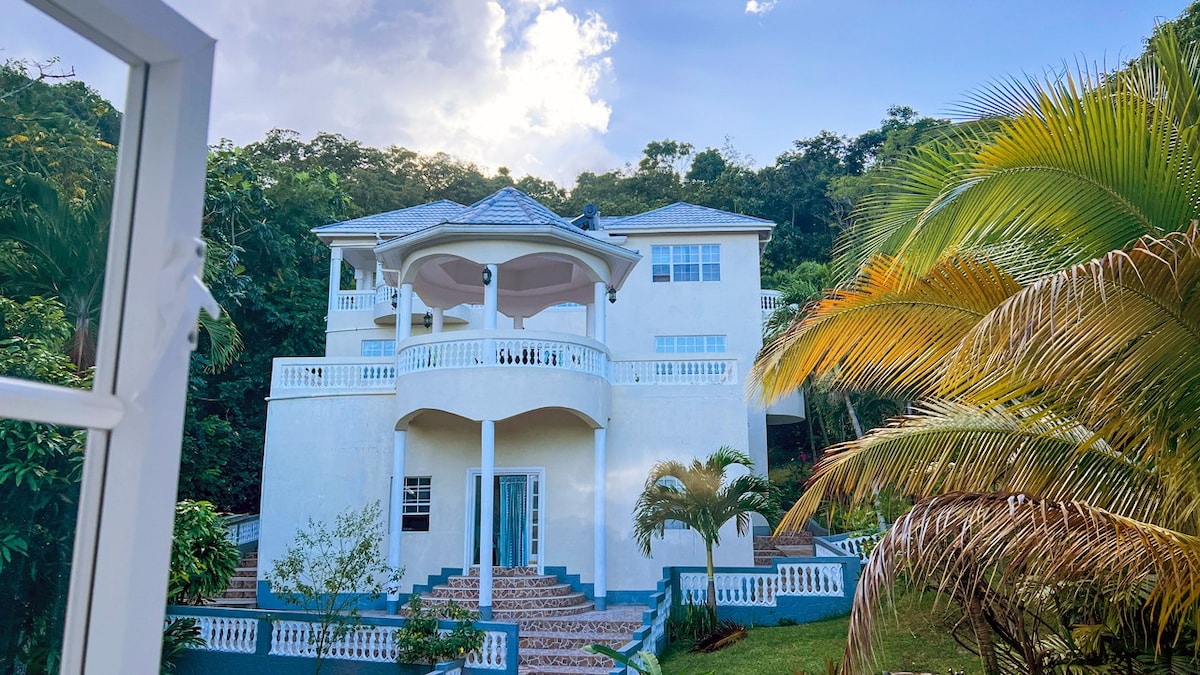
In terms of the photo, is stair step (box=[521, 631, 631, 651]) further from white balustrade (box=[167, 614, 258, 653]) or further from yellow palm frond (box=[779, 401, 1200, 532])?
yellow palm frond (box=[779, 401, 1200, 532])

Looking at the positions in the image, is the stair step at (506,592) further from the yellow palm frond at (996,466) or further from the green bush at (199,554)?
the yellow palm frond at (996,466)

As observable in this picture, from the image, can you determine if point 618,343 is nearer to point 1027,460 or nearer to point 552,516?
point 552,516

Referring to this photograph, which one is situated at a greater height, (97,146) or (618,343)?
(618,343)

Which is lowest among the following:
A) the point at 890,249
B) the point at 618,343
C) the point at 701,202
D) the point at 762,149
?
the point at 890,249

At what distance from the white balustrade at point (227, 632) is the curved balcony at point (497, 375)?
440 centimetres

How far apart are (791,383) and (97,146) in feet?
18.1

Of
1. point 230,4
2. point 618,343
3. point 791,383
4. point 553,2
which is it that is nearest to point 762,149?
point 618,343

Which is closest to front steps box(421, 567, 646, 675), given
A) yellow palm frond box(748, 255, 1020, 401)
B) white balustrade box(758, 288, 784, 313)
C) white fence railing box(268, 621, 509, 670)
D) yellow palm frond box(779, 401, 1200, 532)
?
white fence railing box(268, 621, 509, 670)

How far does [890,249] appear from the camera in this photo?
19.7 ft

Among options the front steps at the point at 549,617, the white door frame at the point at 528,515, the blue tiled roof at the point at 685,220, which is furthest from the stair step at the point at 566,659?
the blue tiled roof at the point at 685,220

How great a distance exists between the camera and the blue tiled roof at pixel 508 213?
15.3 metres

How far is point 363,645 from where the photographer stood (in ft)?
40.3

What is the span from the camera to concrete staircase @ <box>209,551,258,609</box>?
53.6 feet

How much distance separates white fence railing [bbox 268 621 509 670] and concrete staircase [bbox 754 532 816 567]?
280 inches
